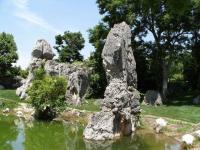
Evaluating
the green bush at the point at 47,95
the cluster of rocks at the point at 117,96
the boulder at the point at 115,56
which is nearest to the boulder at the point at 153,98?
the cluster of rocks at the point at 117,96

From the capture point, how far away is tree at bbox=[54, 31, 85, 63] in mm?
71250

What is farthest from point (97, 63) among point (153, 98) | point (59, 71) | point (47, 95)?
point (47, 95)

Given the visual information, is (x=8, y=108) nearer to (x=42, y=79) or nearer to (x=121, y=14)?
(x=42, y=79)

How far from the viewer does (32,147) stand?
27.0 meters

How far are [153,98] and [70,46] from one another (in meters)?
26.1

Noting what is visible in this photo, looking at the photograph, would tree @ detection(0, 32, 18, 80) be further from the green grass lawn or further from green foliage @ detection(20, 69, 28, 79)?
the green grass lawn

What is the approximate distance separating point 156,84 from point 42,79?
20.1m

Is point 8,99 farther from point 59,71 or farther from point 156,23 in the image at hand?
point 156,23

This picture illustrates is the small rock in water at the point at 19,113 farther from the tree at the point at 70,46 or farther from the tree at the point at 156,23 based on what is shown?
the tree at the point at 70,46

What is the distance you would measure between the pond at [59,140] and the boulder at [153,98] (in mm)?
13877

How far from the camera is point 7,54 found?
64.4 metres

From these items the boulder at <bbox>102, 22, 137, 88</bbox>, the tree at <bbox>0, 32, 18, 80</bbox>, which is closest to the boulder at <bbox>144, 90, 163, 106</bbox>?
the boulder at <bbox>102, 22, 137, 88</bbox>

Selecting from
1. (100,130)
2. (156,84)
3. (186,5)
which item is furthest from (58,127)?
(156,84)

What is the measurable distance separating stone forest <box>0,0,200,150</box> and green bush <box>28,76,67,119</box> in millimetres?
85
